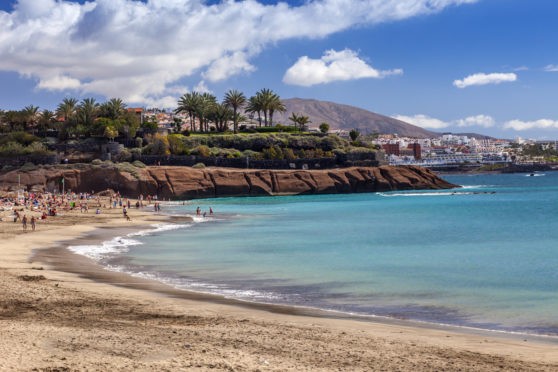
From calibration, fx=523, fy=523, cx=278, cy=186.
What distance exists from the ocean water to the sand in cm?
216

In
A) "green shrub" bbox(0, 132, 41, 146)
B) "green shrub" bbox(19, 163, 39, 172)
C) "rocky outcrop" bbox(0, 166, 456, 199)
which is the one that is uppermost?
"green shrub" bbox(0, 132, 41, 146)

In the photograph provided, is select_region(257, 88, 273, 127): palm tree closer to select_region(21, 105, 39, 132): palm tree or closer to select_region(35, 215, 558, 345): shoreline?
select_region(21, 105, 39, 132): palm tree

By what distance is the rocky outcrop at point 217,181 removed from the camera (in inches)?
2933

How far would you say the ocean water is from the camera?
14789 mm

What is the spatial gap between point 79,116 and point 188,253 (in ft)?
254

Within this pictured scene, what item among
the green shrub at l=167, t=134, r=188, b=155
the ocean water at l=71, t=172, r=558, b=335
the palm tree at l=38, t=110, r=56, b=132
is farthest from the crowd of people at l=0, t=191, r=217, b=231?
the palm tree at l=38, t=110, r=56, b=132

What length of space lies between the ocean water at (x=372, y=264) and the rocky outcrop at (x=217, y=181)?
34.6 metres

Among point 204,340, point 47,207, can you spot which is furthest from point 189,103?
point 204,340

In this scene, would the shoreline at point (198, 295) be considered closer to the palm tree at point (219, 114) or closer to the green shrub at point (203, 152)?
the green shrub at point (203, 152)

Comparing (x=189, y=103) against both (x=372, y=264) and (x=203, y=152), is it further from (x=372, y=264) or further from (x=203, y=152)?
(x=372, y=264)

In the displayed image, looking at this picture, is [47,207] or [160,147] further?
[160,147]

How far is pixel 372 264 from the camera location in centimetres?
2248

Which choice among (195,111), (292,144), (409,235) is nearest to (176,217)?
(409,235)

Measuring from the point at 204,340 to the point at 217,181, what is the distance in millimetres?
71060
